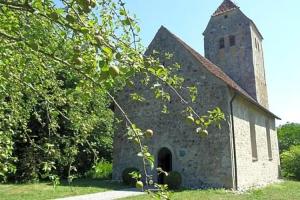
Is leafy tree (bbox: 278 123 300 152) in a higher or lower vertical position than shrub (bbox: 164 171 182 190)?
higher

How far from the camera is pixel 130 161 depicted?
17.1 metres

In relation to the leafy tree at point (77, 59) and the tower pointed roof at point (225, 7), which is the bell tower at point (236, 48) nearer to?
the tower pointed roof at point (225, 7)

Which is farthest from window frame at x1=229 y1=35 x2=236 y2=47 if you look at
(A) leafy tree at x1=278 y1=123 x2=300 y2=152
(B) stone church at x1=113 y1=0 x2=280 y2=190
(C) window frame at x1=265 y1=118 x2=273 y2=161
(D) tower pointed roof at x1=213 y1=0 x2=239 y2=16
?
(A) leafy tree at x1=278 y1=123 x2=300 y2=152

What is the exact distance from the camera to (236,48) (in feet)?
76.1

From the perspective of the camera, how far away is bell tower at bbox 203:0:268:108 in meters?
22.6

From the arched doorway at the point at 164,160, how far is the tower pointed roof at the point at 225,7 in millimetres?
12361

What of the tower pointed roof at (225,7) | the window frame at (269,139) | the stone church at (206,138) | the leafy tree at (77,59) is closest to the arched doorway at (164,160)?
the stone church at (206,138)

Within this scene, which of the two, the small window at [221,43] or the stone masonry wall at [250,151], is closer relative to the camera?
the stone masonry wall at [250,151]

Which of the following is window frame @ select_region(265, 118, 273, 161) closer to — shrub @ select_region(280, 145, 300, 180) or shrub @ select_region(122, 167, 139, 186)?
shrub @ select_region(280, 145, 300, 180)

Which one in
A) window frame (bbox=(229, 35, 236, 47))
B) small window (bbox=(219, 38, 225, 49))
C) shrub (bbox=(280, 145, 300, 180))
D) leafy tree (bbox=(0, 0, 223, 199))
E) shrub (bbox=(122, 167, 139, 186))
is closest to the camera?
leafy tree (bbox=(0, 0, 223, 199))

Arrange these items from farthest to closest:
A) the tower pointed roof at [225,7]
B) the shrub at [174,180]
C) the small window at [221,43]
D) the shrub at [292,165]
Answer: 1. the shrub at [292,165]
2. the tower pointed roof at [225,7]
3. the small window at [221,43]
4. the shrub at [174,180]

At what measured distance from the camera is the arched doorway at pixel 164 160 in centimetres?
1655

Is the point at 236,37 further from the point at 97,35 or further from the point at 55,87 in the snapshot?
the point at 97,35

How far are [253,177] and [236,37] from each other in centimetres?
1069
